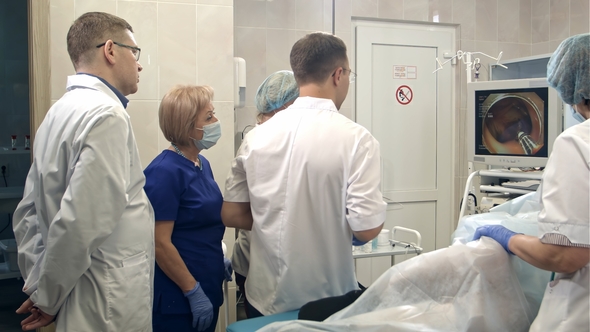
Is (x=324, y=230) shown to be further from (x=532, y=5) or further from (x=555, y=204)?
(x=532, y=5)

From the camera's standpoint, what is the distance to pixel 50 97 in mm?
2344

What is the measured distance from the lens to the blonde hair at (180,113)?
179 centimetres

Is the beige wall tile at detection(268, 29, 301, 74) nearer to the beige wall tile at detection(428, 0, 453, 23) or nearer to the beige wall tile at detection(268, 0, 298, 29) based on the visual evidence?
the beige wall tile at detection(268, 0, 298, 29)

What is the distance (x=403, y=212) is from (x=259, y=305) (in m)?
2.48

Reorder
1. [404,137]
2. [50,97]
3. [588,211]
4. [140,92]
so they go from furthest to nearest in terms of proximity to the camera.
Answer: [404,137] < [140,92] < [50,97] < [588,211]

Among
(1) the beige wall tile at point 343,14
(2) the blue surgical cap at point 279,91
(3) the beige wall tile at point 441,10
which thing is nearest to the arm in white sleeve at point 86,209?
(2) the blue surgical cap at point 279,91

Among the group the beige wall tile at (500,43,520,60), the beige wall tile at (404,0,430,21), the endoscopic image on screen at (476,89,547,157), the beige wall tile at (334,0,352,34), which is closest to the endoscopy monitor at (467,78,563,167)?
the endoscopic image on screen at (476,89,547,157)

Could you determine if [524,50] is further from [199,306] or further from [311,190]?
[199,306]

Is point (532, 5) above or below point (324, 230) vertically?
above

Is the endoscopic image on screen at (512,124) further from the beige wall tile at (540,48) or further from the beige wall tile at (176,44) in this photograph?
the beige wall tile at (540,48)

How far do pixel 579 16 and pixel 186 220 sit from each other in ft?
11.8

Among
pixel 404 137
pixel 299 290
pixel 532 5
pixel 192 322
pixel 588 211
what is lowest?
pixel 192 322

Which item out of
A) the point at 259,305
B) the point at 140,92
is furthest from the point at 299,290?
the point at 140,92

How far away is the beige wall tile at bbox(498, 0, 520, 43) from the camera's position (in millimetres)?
4070
